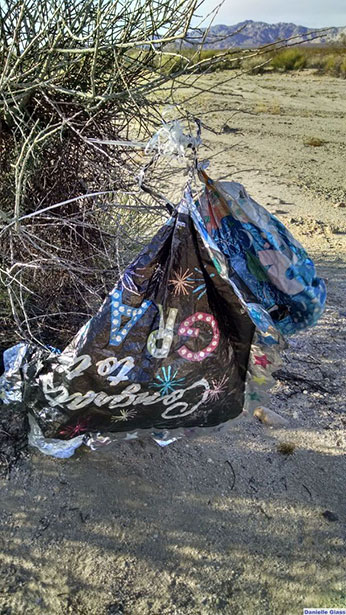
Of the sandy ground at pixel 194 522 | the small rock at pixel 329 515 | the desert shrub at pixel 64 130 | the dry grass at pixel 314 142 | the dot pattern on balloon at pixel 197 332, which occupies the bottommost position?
the small rock at pixel 329 515

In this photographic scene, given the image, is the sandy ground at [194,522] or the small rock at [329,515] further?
the small rock at [329,515]

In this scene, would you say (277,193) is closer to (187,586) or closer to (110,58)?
(110,58)

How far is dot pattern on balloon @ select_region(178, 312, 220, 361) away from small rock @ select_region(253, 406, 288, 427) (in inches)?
30.2

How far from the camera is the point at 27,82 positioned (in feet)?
7.27

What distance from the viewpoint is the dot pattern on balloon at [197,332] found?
2027 mm

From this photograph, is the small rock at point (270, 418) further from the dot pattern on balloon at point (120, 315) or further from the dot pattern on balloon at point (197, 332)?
the dot pattern on balloon at point (120, 315)

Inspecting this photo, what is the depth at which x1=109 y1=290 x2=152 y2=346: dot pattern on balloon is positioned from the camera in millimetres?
1979

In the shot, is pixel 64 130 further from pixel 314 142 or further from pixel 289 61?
pixel 289 61

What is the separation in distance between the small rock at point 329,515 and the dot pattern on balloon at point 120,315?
1.12 metres

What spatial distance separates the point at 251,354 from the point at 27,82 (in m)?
1.48

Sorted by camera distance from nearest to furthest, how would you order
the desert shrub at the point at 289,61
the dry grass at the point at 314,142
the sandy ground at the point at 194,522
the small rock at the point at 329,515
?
the sandy ground at the point at 194,522
the small rock at the point at 329,515
the dry grass at the point at 314,142
the desert shrub at the point at 289,61

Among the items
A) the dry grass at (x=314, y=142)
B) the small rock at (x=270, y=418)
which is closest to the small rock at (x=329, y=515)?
the small rock at (x=270, y=418)

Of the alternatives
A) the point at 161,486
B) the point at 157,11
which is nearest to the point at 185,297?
the point at 161,486

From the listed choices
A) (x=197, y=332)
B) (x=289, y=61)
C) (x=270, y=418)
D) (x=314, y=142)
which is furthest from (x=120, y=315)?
(x=289, y=61)
